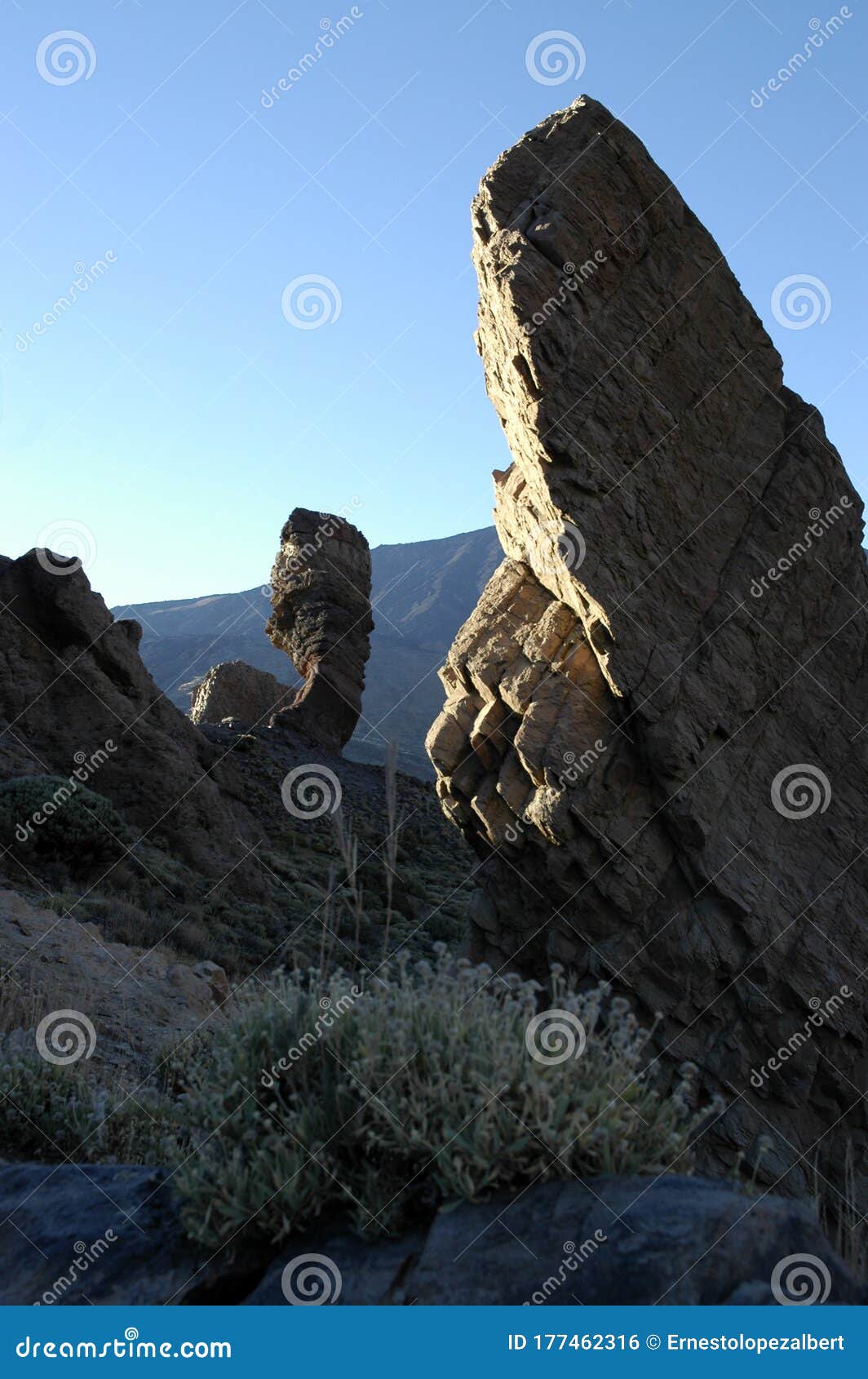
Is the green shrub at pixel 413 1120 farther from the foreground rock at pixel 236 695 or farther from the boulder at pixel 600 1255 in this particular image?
the foreground rock at pixel 236 695

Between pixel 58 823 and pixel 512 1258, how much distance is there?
13895 mm

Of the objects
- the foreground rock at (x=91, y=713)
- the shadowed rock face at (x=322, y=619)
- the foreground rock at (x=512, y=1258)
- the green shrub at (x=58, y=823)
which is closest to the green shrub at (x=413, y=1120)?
the foreground rock at (x=512, y=1258)

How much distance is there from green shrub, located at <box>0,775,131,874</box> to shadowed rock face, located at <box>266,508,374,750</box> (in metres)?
13.3

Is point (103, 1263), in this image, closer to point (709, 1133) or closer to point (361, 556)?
point (709, 1133)

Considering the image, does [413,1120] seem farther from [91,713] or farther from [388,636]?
[388,636]

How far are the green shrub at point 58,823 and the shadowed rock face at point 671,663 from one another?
8.66m

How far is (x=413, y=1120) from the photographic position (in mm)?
3658

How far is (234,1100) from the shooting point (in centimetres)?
412

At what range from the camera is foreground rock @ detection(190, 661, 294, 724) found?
3381 cm

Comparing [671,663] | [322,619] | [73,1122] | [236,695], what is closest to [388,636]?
[236,695]

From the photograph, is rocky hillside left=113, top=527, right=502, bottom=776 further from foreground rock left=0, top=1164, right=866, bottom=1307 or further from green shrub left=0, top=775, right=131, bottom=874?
foreground rock left=0, top=1164, right=866, bottom=1307

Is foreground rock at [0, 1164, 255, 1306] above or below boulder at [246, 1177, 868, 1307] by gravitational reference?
below

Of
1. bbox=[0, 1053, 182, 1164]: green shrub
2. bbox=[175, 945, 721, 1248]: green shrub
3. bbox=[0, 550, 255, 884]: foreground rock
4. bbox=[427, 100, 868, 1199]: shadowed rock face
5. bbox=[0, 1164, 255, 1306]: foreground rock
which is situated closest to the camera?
bbox=[175, 945, 721, 1248]: green shrub

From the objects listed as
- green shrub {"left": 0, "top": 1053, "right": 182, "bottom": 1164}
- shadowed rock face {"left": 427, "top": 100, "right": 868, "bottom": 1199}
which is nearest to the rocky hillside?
shadowed rock face {"left": 427, "top": 100, "right": 868, "bottom": 1199}
